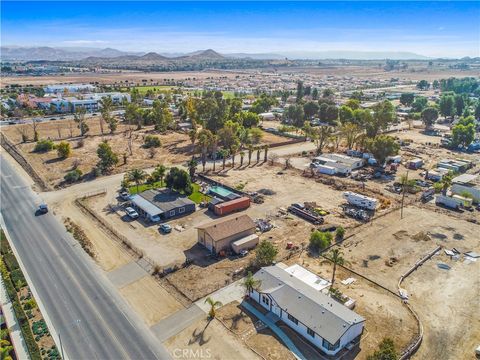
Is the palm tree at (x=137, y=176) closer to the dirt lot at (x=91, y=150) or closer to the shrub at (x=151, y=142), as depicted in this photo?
the dirt lot at (x=91, y=150)

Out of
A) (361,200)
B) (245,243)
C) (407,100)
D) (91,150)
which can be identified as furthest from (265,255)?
(407,100)

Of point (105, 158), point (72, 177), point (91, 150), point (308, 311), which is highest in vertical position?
point (105, 158)

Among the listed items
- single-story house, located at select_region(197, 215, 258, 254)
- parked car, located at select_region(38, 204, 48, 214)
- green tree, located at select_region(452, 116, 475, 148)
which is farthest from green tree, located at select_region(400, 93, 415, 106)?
parked car, located at select_region(38, 204, 48, 214)

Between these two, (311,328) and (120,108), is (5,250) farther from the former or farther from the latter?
(120,108)

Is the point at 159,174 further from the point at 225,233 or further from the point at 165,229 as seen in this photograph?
the point at 225,233

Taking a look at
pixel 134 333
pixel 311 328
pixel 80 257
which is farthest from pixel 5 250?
pixel 311 328

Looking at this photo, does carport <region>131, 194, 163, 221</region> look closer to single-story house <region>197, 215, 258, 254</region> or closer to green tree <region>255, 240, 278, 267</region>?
single-story house <region>197, 215, 258, 254</region>
